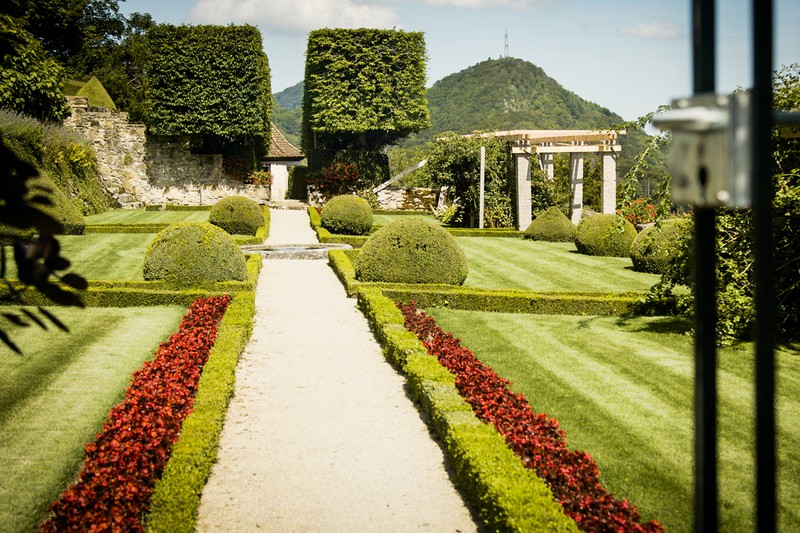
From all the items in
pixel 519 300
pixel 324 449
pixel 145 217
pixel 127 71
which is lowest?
pixel 324 449

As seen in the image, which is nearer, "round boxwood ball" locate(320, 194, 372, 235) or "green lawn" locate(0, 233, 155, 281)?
"green lawn" locate(0, 233, 155, 281)

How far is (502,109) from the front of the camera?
74.6 meters

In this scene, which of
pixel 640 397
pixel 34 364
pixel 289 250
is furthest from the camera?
pixel 289 250

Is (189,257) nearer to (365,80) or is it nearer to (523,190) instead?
(523,190)

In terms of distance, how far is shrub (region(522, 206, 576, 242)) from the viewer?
23.0 metres

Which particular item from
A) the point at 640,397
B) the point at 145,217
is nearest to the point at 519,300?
the point at 640,397

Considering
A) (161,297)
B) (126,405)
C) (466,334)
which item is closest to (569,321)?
(466,334)

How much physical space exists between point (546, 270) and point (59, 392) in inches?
442

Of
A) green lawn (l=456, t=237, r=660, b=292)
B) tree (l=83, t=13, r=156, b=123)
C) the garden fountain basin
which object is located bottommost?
green lawn (l=456, t=237, r=660, b=292)

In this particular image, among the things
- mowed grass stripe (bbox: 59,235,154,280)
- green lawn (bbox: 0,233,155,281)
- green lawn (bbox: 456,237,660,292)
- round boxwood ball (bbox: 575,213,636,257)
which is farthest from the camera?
round boxwood ball (bbox: 575,213,636,257)

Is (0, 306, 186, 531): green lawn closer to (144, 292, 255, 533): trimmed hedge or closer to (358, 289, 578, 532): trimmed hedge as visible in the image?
(144, 292, 255, 533): trimmed hedge

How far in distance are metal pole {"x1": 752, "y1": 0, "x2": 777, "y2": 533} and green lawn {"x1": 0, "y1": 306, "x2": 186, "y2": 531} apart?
14.1 ft

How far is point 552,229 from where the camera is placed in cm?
2303

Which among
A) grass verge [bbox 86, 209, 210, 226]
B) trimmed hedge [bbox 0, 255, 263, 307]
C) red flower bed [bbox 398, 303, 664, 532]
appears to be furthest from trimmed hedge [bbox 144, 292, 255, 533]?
grass verge [bbox 86, 209, 210, 226]
